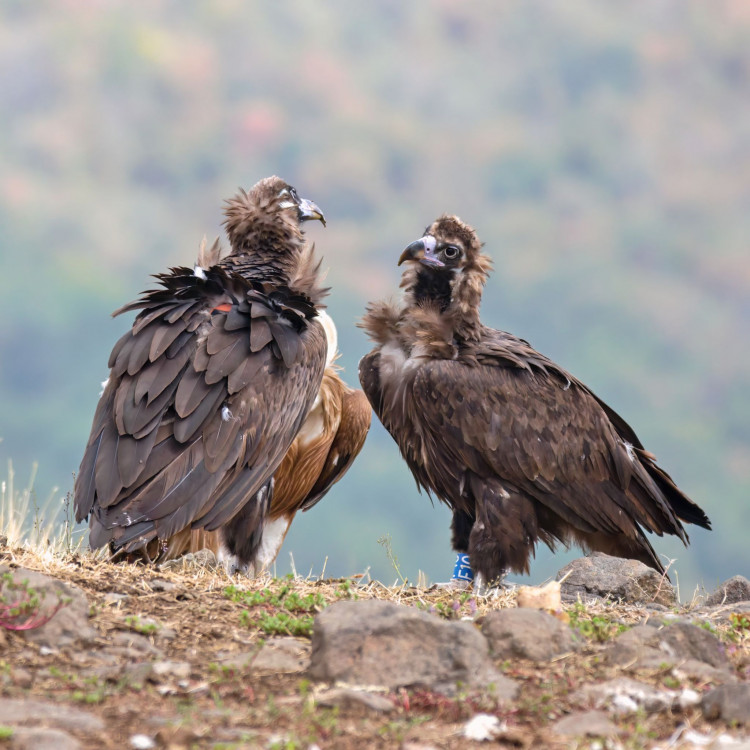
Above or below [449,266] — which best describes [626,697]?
below

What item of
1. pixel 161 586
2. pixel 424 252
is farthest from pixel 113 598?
pixel 424 252

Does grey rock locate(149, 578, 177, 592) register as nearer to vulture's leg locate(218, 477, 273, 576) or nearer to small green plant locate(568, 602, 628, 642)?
vulture's leg locate(218, 477, 273, 576)

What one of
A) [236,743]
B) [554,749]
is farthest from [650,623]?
[236,743]

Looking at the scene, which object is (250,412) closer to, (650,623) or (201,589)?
(201,589)

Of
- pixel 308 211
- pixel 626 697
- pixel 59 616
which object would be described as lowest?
pixel 626 697

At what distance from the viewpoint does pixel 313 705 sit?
3.56 m

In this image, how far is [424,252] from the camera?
7.66 metres

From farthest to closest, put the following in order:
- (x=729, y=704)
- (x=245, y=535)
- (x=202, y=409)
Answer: (x=245, y=535)
(x=202, y=409)
(x=729, y=704)

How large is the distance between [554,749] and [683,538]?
5.05 metres

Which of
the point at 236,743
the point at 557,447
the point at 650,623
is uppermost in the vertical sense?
the point at 557,447

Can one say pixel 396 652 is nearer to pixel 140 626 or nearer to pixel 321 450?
pixel 140 626

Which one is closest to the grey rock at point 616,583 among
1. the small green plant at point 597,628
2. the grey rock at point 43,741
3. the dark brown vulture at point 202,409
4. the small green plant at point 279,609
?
the small green plant at point 597,628

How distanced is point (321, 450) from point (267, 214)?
199cm

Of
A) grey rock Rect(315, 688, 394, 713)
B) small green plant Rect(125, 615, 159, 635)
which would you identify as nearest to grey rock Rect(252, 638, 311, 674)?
grey rock Rect(315, 688, 394, 713)
